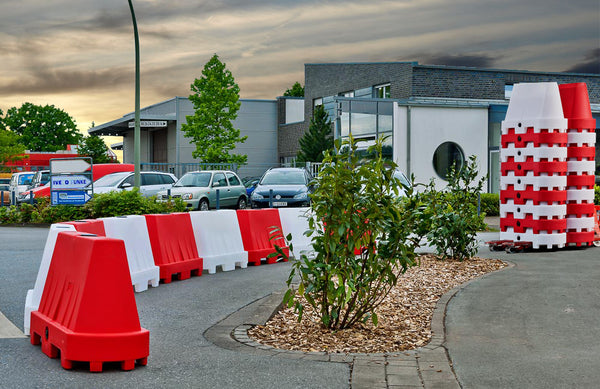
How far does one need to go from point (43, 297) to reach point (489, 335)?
3890 mm

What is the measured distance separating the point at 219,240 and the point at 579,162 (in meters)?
6.94

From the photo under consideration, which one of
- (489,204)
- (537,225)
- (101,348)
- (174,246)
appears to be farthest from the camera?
(489,204)

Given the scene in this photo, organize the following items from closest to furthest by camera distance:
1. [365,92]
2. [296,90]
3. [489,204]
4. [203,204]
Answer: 1. [489,204]
2. [203,204]
3. [365,92]
4. [296,90]

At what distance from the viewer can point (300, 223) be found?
13.2m

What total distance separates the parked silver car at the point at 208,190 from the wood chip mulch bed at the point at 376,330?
17.0m

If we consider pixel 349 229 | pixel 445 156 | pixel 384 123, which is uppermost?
pixel 384 123

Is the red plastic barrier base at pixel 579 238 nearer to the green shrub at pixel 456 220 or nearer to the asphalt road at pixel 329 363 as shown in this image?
the green shrub at pixel 456 220

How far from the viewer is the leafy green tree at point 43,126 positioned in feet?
404

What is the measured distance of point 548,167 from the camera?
12922mm

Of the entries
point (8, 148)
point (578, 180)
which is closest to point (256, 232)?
point (578, 180)

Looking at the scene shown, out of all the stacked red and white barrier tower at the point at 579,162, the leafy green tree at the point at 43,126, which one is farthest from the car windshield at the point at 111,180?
the leafy green tree at the point at 43,126

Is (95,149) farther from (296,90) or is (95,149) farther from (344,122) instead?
(344,122)

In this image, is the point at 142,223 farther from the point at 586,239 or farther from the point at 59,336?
the point at 586,239

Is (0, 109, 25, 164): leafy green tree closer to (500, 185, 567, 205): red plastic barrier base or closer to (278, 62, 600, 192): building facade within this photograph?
(278, 62, 600, 192): building facade
